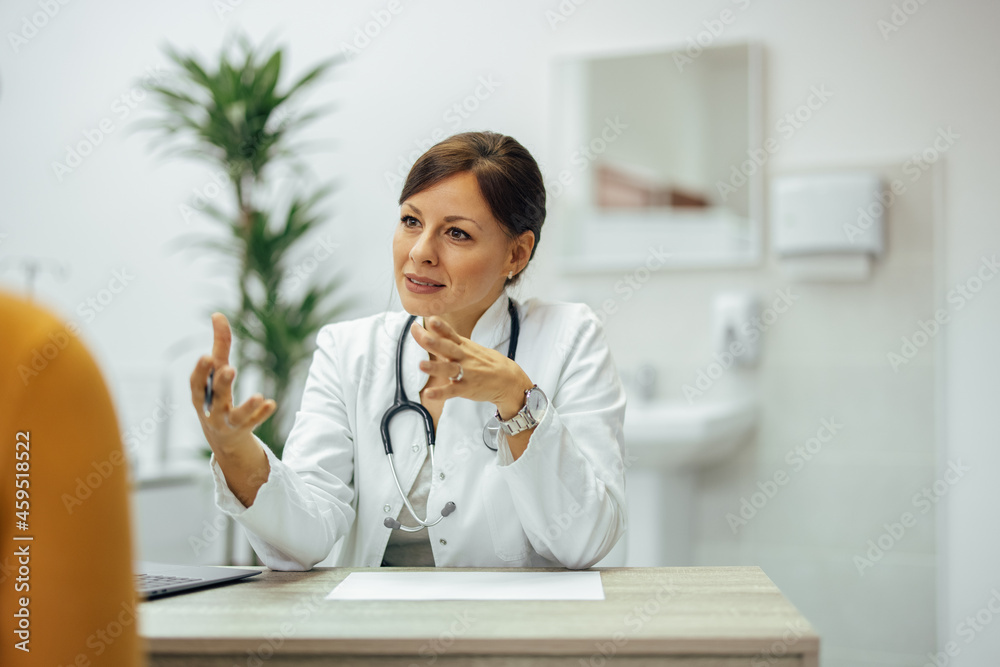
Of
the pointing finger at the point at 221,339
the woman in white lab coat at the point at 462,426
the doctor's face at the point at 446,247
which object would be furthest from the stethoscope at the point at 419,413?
the pointing finger at the point at 221,339

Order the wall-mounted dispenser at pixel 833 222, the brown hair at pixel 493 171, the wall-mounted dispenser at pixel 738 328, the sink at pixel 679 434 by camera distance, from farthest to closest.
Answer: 1. the wall-mounted dispenser at pixel 738 328
2. the wall-mounted dispenser at pixel 833 222
3. the sink at pixel 679 434
4. the brown hair at pixel 493 171

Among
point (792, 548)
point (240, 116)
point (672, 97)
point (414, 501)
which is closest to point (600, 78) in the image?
point (672, 97)

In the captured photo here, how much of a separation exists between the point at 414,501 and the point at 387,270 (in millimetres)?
1580

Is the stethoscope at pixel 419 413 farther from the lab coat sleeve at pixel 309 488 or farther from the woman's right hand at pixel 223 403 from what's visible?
the woman's right hand at pixel 223 403

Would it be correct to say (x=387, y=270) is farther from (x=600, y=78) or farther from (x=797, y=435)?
(x=797, y=435)

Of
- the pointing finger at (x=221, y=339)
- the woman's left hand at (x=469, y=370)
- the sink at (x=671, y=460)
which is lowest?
the sink at (x=671, y=460)

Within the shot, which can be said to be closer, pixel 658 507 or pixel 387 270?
pixel 658 507

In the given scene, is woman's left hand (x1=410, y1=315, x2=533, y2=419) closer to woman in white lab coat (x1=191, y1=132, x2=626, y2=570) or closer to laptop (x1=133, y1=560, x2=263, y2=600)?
woman in white lab coat (x1=191, y1=132, x2=626, y2=570)

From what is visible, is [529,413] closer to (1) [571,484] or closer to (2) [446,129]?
(1) [571,484]

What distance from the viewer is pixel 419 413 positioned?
1422mm

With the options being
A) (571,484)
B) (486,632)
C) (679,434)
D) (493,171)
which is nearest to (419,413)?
(571,484)

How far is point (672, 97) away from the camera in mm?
2666

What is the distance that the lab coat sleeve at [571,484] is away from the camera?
1.19 m

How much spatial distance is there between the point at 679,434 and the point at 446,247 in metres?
0.93
